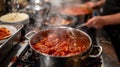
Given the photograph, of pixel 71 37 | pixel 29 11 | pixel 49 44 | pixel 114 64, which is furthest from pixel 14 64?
pixel 29 11

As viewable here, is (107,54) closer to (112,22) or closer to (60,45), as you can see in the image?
(60,45)

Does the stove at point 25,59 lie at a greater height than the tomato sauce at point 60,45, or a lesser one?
lesser

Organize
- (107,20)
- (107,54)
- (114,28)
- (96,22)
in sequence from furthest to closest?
(114,28) → (107,20) → (96,22) → (107,54)

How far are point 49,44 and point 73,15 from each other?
2.07 feet

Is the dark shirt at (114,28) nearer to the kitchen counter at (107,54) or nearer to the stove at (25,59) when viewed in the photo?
the kitchen counter at (107,54)

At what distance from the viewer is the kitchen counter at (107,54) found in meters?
1.09

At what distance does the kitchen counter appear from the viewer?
109cm

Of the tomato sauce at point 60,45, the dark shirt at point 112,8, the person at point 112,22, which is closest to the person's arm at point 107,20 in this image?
the person at point 112,22

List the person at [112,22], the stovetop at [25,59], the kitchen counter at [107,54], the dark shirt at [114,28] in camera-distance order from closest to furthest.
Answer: the stovetop at [25,59]
the kitchen counter at [107,54]
the person at [112,22]
the dark shirt at [114,28]

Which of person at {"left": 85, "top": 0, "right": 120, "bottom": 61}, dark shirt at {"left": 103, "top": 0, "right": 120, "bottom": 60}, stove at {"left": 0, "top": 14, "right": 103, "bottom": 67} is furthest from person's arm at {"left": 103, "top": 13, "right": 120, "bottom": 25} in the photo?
stove at {"left": 0, "top": 14, "right": 103, "bottom": 67}

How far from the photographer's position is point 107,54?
119 cm

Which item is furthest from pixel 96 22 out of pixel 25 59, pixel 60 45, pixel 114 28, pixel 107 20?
pixel 25 59

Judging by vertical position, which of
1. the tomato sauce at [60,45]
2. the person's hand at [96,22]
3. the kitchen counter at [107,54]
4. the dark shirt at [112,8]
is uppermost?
the dark shirt at [112,8]

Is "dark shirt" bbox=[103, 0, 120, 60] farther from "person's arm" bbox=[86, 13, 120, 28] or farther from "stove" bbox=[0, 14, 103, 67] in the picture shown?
"stove" bbox=[0, 14, 103, 67]
